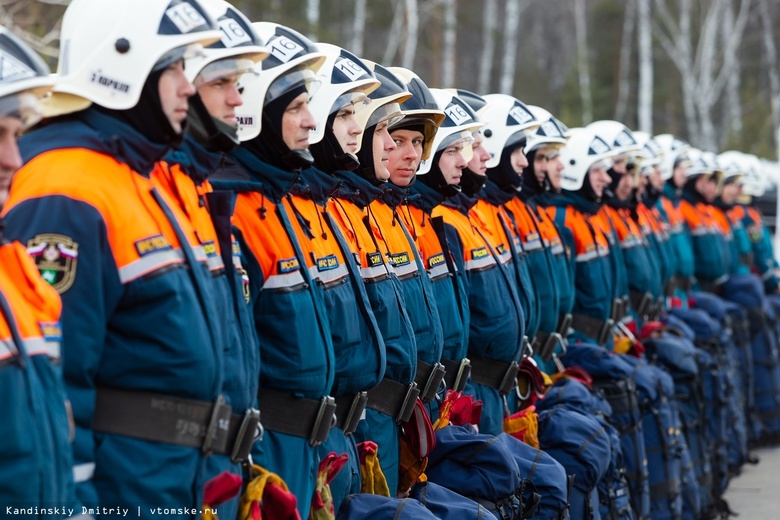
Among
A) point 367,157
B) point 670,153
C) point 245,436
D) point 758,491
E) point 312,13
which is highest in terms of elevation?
point 312,13

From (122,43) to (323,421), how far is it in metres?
1.56

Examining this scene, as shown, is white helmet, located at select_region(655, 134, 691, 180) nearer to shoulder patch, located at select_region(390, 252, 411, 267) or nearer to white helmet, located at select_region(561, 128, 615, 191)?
white helmet, located at select_region(561, 128, 615, 191)

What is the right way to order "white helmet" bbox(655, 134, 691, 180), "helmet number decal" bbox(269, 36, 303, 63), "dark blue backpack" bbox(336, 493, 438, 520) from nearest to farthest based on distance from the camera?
"dark blue backpack" bbox(336, 493, 438, 520)
"helmet number decal" bbox(269, 36, 303, 63)
"white helmet" bbox(655, 134, 691, 180)

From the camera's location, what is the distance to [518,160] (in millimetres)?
8602

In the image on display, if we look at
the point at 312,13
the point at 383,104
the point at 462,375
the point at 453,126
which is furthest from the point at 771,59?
the point at 383,104

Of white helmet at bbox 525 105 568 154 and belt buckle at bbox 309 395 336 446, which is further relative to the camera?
white helmet at bbox 525 105 568 154

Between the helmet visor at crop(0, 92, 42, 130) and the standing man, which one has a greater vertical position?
the helmet visor at crop(0, 92, 42, 130)

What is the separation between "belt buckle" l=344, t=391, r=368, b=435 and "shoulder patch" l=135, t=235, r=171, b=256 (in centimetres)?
167

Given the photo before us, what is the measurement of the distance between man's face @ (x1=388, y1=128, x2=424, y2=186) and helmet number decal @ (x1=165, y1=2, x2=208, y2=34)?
2459 mm

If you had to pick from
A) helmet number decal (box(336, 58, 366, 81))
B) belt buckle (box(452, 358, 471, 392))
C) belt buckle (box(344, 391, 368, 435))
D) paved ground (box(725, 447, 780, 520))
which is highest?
helmet number decal (box(336, 58, 366, 81))

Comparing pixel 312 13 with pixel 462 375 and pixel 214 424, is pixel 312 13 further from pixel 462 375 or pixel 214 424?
pixel 214 424

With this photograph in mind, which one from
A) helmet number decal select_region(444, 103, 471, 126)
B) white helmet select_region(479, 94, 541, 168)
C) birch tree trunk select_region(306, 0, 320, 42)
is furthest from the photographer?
birch tree trunk select_region(306, 0, 320, 42)

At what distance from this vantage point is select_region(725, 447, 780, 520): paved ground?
10664 millimetres

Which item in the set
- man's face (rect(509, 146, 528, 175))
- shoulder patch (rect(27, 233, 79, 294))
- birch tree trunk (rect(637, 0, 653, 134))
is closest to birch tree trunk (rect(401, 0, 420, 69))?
birch tree trunk (rect(637, 0, 653, 134))
